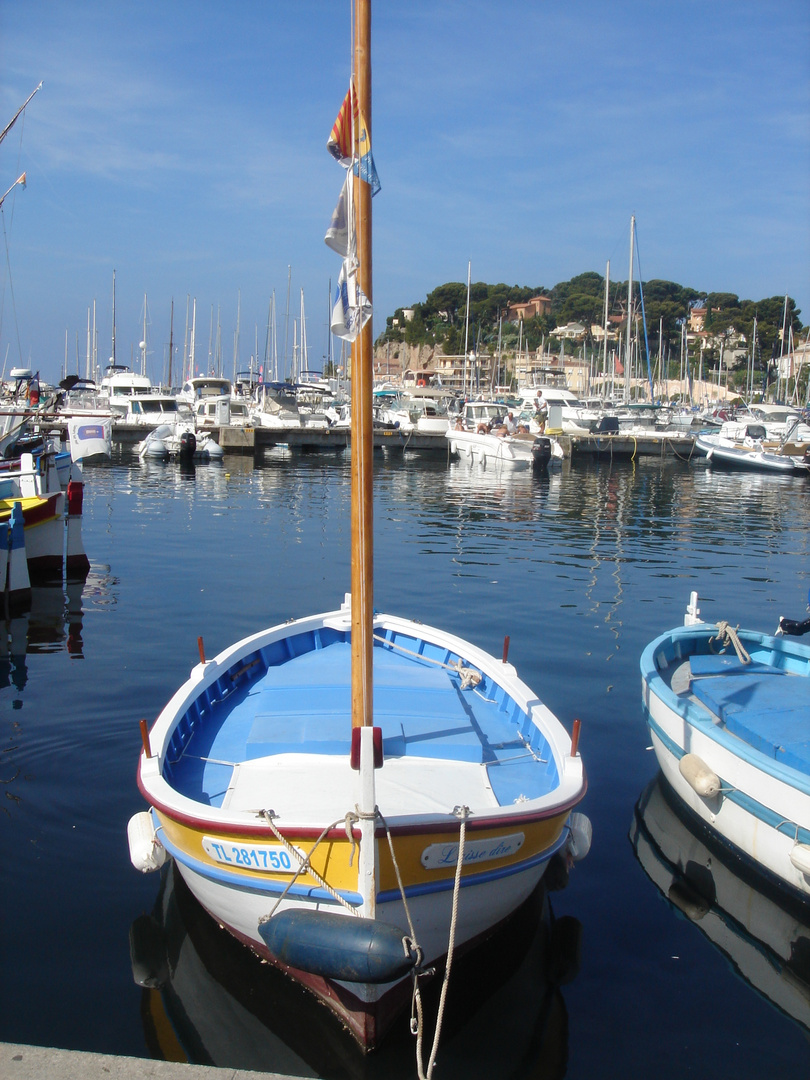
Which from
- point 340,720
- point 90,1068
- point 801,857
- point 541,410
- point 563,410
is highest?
point 563,410

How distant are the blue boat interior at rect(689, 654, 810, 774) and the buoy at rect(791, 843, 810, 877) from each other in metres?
0.55

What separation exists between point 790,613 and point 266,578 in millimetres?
9410

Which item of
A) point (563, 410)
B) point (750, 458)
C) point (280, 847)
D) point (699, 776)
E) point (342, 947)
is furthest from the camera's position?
point (563, 410)

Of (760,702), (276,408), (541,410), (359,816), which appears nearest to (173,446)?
(276,408)

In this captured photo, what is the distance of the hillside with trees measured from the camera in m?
97.9

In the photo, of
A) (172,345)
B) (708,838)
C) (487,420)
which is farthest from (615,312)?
(708,838)

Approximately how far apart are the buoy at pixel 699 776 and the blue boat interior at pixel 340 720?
1.28 m

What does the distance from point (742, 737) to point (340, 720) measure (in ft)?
10.3

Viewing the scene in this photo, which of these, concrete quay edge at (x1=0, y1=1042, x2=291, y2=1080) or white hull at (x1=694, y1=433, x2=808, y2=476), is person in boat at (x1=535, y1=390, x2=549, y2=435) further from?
concrete quay edge at (x1=0, y1=1042, x2=291, y2=1080)

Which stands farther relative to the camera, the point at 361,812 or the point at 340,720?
the point at 340,720

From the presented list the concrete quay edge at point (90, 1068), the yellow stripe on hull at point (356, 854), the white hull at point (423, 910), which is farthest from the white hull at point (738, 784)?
the concrete quay edge at point (90, 1068)

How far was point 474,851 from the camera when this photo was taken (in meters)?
4.55

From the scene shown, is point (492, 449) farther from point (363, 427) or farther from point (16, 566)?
point (363, 427)

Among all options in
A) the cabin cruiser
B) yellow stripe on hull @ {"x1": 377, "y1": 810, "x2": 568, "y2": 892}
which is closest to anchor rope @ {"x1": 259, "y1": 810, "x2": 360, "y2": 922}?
yellow stripe on hull @ {"x1": 377, "y1": 810, "x2": 568, "y2": 892}
